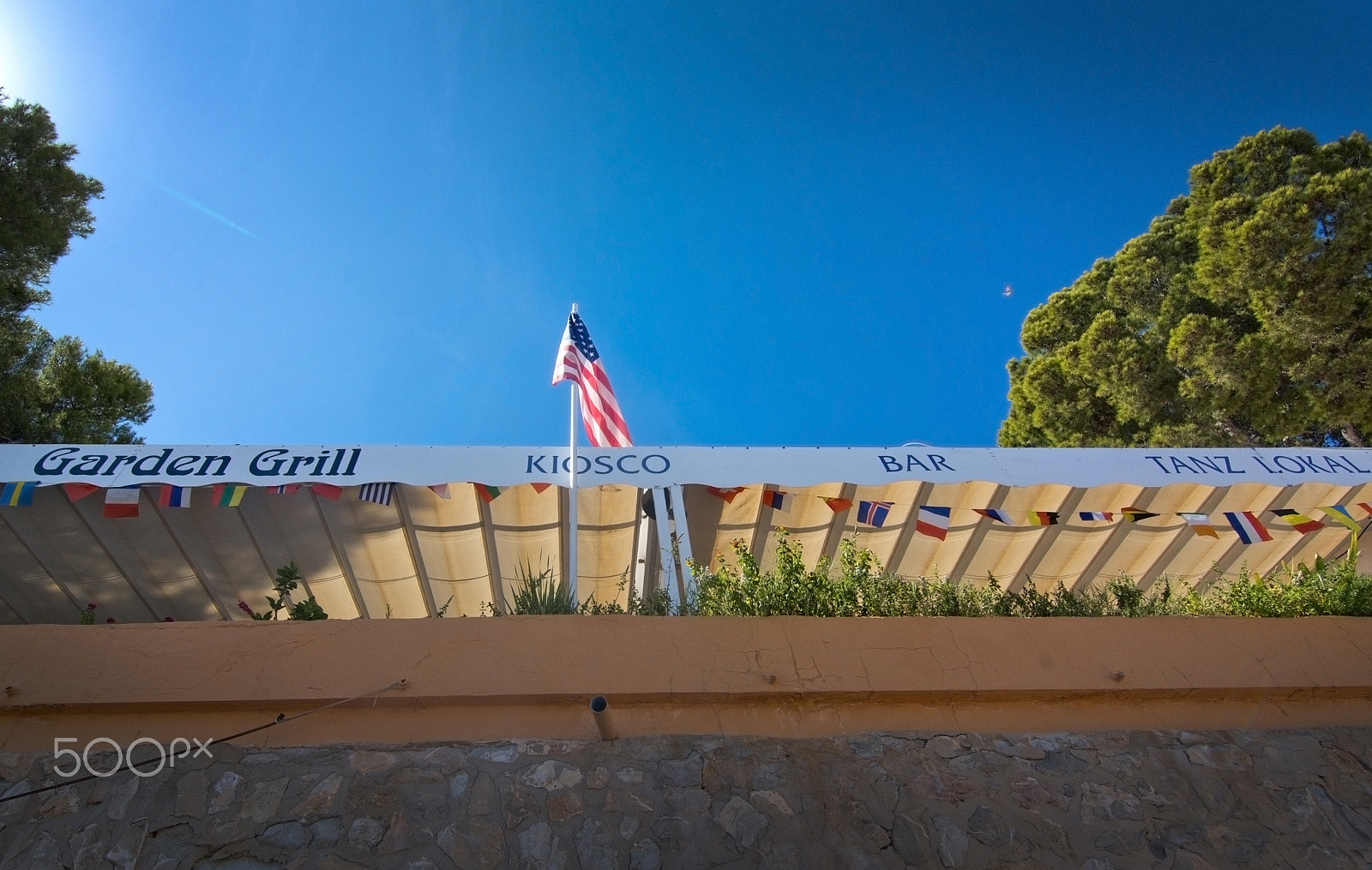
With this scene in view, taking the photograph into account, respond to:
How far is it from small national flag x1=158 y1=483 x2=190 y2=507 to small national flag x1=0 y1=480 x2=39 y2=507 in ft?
2.51

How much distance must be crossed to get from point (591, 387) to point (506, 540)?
2.01 m

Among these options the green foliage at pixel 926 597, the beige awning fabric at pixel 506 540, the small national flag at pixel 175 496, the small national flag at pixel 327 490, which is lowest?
the beige awning fabric at pixel 506 540

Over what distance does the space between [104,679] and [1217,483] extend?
7.41m

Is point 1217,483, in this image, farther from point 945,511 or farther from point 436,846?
point 436,846

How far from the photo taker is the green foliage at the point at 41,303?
338 inches

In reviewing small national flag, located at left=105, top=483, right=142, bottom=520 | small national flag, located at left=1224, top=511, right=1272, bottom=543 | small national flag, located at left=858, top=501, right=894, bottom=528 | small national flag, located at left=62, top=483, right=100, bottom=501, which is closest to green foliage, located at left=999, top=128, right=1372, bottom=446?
small national flag, located at left=1224, top=511, right=1272, bottom=543

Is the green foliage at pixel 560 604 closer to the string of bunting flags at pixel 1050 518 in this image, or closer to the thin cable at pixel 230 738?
the thin cable at pixel 230 738

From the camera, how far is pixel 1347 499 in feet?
23.6

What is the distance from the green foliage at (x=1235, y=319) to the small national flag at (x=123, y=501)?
39.5 feet

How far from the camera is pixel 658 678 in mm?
3248

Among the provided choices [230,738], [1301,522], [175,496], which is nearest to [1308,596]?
[1301,522]

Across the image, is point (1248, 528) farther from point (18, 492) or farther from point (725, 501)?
point (18, 492)

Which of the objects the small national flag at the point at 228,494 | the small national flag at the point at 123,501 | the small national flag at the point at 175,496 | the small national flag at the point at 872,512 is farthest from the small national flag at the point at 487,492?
the small national flag at the point at 872,512

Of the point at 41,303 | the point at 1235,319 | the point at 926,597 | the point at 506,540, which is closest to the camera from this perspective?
the point at 926,597
